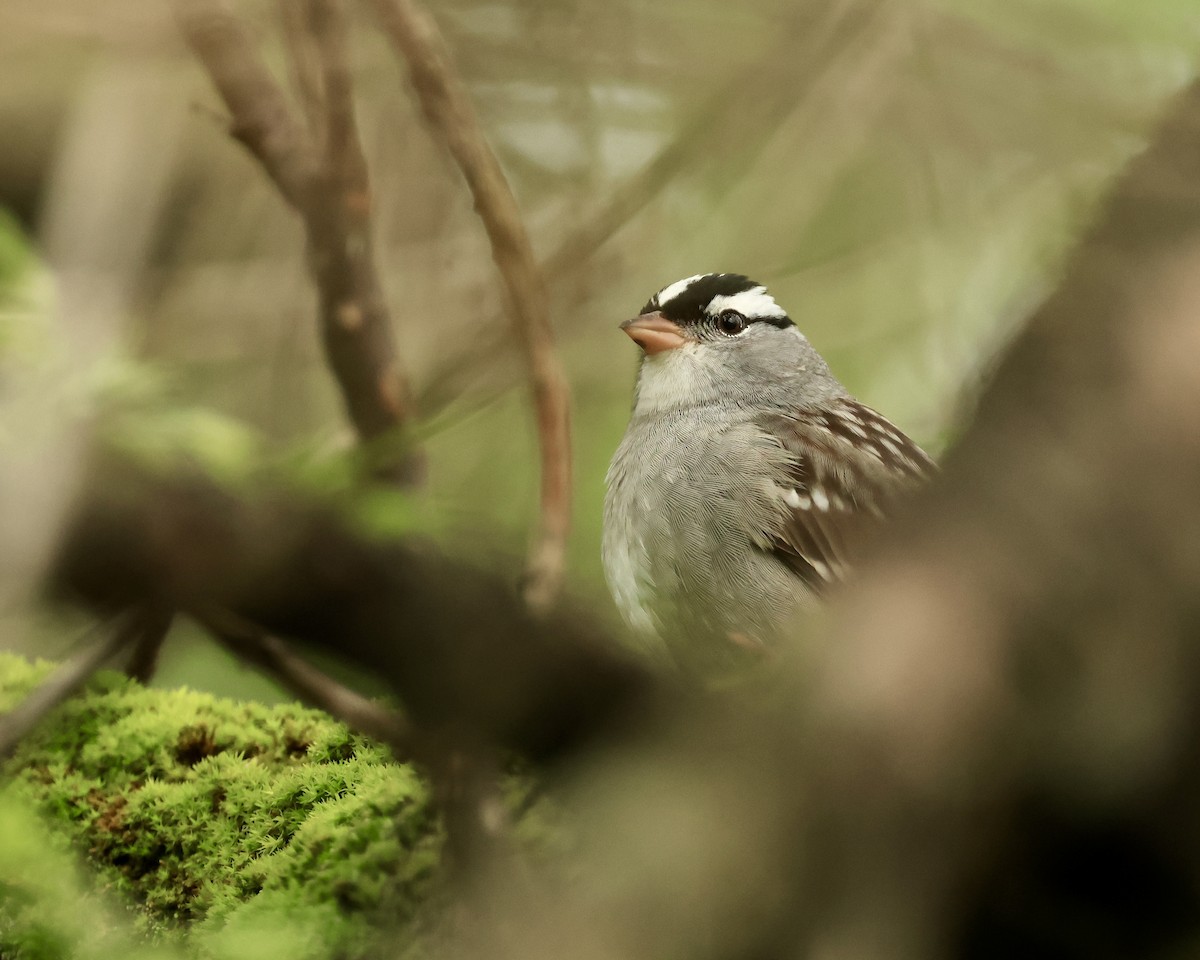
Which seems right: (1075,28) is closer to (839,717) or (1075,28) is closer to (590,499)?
(590,499)

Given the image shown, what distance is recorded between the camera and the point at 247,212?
182 inches

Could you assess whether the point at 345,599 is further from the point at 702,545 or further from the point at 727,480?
the point at 727,480

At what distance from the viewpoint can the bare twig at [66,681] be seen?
76.1 inches

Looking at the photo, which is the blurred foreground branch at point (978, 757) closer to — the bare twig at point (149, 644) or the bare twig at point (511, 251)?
the bare twig at point (149, 644)

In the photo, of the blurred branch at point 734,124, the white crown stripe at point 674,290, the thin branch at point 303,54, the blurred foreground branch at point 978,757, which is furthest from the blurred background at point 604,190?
the blurred foreground branch at point 978,757

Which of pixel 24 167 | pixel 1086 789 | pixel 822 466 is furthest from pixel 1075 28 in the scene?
pixel 24 167

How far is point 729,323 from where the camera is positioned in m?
3.37

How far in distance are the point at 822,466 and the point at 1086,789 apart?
183cm

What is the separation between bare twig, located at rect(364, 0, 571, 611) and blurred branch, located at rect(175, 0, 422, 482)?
241 mm

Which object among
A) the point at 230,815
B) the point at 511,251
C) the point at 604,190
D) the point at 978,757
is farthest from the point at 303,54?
the point at 978,757

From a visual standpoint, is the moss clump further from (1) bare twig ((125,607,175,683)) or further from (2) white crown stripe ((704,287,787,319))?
(2) white crown stripe ((704,287,787,319))

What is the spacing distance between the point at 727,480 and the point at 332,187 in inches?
46.4

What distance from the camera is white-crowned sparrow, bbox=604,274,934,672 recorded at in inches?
102

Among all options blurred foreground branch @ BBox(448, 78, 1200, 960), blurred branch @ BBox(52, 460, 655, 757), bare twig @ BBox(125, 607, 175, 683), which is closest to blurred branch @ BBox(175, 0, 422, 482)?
blurred branch @ BBox(52, 460, 655, 757)
